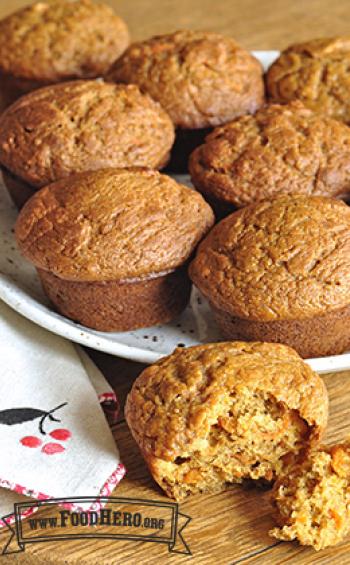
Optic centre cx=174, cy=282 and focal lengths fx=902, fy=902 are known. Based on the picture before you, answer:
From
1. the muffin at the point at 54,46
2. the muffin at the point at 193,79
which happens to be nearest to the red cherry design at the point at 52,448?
the muffin at the point at 193,79

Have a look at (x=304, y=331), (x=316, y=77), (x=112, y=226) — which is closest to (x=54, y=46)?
(x=316, y=77)

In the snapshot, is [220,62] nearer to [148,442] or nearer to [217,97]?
[217,97]

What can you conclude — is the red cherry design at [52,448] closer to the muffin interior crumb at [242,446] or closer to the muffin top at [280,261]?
the muffin interior crumb at [242,446]

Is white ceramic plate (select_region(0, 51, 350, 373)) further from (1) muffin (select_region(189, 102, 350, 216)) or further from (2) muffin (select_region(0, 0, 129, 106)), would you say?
(2) muffin (select_region(0, 0, 129, 106))

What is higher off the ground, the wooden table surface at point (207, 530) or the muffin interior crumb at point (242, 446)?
the muffin interior crumb at point (242, 446)

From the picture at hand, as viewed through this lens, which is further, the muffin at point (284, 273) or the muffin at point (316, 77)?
the muffin at point (316, 77)

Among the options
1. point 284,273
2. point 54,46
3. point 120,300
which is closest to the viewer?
point 284,273

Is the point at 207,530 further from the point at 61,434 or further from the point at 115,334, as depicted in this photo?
the point at 115,334
